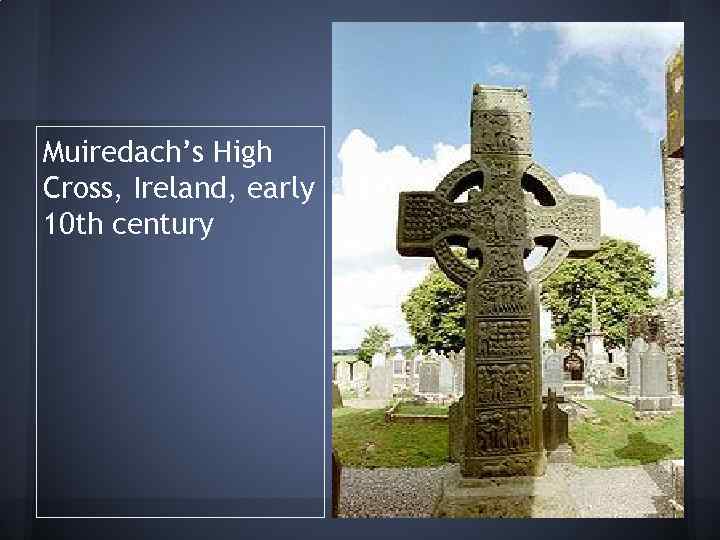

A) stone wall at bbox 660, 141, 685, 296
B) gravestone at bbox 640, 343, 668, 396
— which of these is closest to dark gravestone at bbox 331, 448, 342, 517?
gravestone at bbox 640, 343, 668, 396

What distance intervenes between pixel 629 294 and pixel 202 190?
636 inches

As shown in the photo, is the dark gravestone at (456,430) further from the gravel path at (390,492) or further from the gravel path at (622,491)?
the gravel path at (622,491)

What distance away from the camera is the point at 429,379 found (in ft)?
32.8

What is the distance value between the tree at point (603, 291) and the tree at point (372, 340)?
15.2 feet

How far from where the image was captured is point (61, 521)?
3.68m

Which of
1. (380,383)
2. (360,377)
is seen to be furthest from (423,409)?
(360,377)

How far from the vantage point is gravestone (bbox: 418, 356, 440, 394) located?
995 cm

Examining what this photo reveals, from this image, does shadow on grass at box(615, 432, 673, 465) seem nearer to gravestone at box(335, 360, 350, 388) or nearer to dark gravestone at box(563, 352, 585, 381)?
gravestone at box(335, 360, 350, 388)

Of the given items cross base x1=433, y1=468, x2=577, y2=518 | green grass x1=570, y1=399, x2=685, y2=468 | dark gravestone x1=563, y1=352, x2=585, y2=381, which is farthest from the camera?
dark gravestone x1=563, y1=352, x2=585, y2=381

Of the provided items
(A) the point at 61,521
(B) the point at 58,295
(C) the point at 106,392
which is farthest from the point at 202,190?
(A) the point at 61,521

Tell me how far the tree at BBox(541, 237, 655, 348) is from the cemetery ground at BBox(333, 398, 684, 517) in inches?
379

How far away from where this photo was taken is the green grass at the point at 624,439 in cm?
563

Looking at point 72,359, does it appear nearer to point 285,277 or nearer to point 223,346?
point 223,346

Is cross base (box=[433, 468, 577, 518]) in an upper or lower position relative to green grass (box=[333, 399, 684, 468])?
upper
